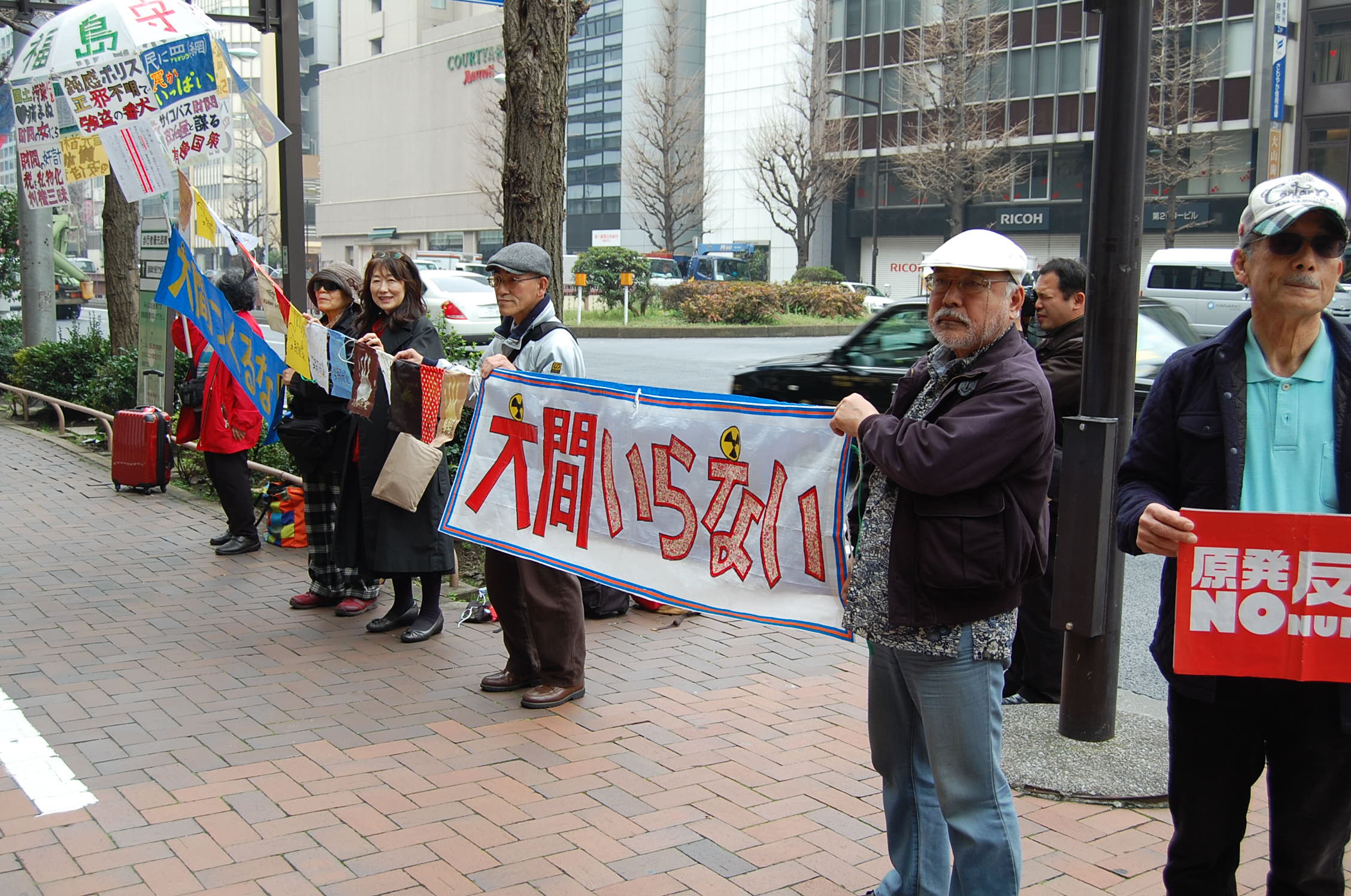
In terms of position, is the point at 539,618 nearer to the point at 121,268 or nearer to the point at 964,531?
the point at 964,531

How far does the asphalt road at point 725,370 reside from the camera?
6.37 m

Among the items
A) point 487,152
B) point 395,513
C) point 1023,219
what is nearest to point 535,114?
point 395,513

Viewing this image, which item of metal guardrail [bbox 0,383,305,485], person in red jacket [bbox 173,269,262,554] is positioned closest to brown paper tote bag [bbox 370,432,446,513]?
person in red jacket [bbox 173,269,262,554]

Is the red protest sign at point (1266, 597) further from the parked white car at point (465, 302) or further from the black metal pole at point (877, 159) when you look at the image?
the black metal pole at point (877, 159)

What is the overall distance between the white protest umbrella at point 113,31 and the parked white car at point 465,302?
14357 mm

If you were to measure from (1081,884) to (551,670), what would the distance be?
2390 mm

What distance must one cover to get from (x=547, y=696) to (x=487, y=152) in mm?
60573

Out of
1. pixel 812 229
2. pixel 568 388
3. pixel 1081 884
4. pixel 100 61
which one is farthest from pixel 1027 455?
pixel 812 229

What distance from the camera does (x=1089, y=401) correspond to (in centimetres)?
459

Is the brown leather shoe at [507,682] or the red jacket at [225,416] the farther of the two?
the red jacket at [225,416]

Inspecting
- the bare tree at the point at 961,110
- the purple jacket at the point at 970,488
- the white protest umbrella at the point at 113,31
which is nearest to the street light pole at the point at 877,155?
the bare tree at the point at 961,110

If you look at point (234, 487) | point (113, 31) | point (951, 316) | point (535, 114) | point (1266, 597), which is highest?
point (113, 31)

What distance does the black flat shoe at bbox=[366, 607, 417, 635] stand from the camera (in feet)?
21.0

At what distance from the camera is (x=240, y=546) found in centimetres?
812
